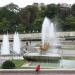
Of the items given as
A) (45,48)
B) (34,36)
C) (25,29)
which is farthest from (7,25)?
(45,48)

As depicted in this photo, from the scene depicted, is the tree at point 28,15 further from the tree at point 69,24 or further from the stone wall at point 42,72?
the stone wall at point 42,72

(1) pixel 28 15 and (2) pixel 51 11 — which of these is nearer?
(2) pixel 51 11

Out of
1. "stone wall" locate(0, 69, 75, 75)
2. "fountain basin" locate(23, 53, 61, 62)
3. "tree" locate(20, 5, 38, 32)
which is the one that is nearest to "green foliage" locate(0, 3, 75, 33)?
"tree" locate(20, 5, 38, 32)

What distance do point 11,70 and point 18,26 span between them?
4369 centimetres

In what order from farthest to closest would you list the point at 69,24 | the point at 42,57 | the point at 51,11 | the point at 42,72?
the point at 51,11 → the point at 69,24 → the point at 42,57 → the point at 42,72

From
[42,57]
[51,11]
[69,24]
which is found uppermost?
[51,11]

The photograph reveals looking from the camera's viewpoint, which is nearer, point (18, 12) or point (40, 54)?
point (40, 54)

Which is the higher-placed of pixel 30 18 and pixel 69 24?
pixel 30 18

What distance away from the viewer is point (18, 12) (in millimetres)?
64562

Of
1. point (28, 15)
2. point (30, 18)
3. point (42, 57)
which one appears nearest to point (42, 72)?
point (42, 57)

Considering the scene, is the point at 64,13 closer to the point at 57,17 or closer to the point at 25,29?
the point at 57,17

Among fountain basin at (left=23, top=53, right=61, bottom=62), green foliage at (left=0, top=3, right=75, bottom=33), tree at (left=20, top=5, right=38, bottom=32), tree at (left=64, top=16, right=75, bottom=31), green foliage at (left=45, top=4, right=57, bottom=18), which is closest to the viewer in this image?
fountain basin at (left=23, top=53, right=61, bottom=62)

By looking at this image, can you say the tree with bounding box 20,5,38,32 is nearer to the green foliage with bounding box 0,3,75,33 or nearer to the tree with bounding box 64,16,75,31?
the green foliage with bounding box 0,3,75,33

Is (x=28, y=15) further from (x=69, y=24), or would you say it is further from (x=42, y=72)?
(x=42, y=72)
